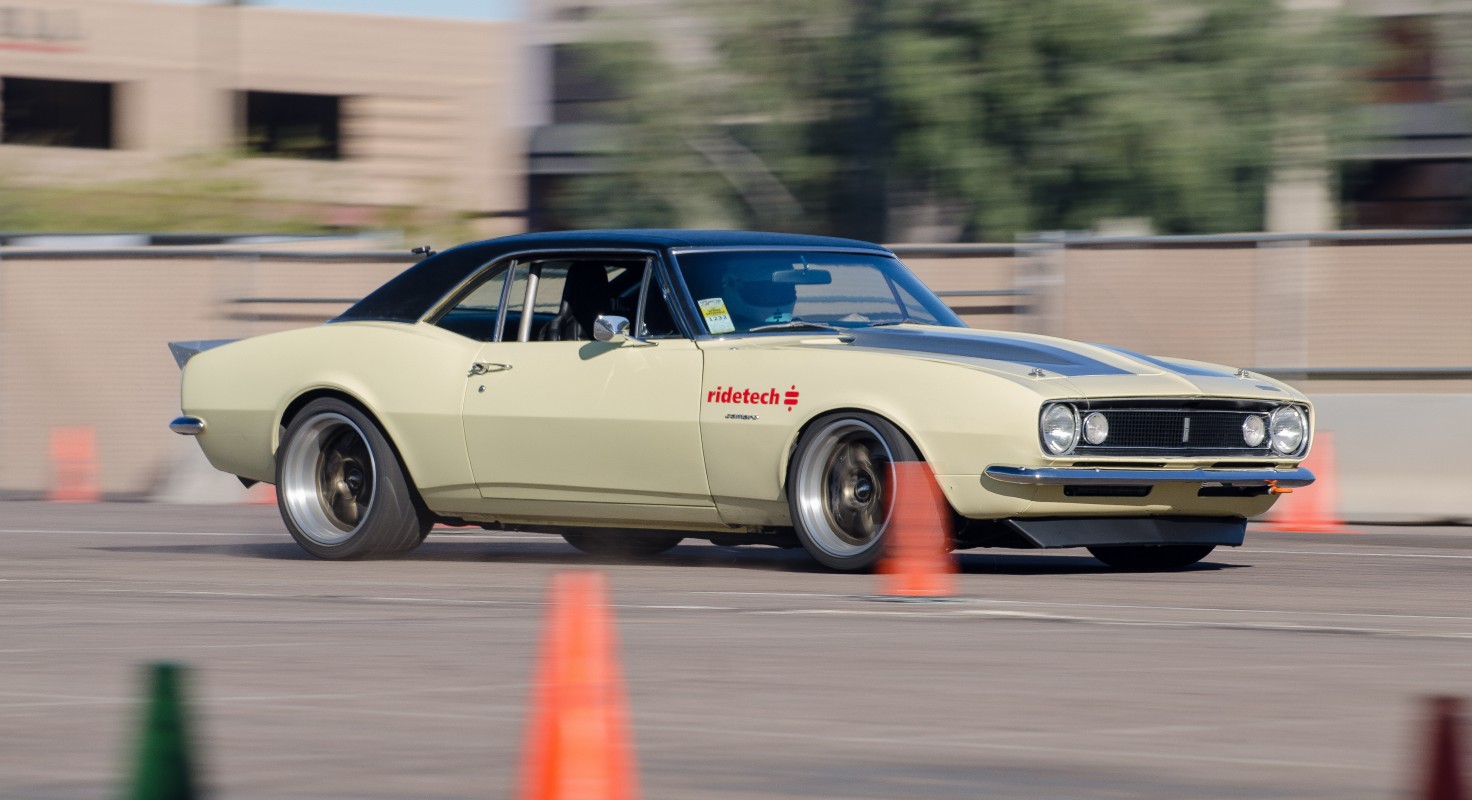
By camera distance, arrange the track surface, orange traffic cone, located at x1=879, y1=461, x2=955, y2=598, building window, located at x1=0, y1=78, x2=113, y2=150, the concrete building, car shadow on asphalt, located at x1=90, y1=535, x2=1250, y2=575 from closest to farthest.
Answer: the track surface
orange traffic cone, located at x1=879, y1=461, x2=955, y2=598
car shadow on asphalt, located at x1=90, y1=535, x2=1250, y2=575
the concrete building
building window, located at x1=0, y1=78, x2=113, y2=150

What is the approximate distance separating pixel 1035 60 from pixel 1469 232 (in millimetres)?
7474

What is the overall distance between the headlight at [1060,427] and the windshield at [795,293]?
1.16m

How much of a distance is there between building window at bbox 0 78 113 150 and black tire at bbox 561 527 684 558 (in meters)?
37.7

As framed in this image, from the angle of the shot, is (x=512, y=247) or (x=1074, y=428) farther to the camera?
(x=512, y=247)

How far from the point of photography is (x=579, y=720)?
3.94 m

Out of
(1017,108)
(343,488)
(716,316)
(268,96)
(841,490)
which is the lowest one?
(343,488)

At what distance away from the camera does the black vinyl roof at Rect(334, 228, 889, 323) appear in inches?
392

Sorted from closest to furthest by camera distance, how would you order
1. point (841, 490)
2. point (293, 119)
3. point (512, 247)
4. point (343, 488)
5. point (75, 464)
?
point (841, 490) < point (512, 247) < point (343, 488) < point (75, 464) < point (293, 119)

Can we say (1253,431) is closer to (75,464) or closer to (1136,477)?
(1136,477)

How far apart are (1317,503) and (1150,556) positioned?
3.66 metres

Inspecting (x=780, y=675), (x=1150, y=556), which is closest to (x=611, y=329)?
(x=1150, y=556)

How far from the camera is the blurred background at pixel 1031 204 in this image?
1388 cm

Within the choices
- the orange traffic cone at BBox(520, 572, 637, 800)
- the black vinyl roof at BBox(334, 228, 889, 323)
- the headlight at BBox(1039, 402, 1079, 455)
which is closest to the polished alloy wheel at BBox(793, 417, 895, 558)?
the headlight at BBox(1039, 402, 1079, 455)

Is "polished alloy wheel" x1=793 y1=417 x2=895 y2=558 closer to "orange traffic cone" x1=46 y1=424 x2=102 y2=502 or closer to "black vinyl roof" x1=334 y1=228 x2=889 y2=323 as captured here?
"black vinyl roof" x1=334 y1=228 x2=889 y2=323
